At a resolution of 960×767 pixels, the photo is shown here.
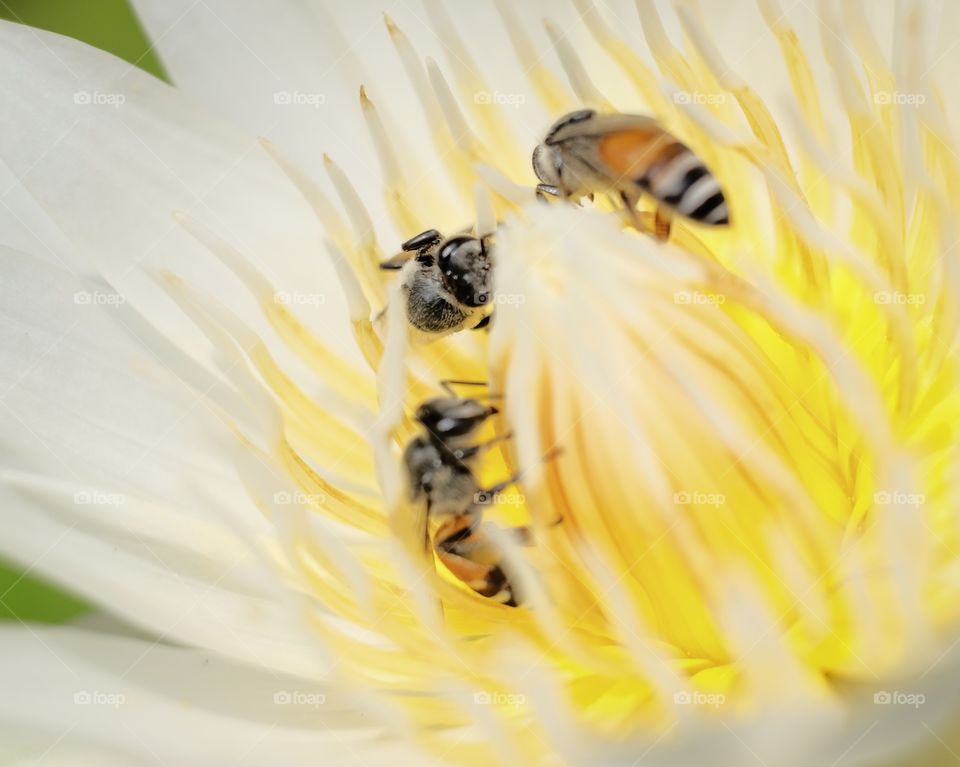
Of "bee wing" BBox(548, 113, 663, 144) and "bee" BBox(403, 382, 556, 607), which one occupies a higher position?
"bee wing" BBox(548, 113, 663, 144)

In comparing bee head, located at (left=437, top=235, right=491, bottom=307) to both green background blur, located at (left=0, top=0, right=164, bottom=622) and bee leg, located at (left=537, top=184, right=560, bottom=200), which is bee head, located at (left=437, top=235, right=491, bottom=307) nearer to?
bee leg, located at (left=537, top=184, right=560, bottom=200)

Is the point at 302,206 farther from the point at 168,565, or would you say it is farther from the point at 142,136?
the point at 168,565

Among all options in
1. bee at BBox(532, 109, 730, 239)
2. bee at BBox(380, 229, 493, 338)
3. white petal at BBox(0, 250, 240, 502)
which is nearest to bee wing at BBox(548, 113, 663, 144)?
bee at BBox(532, 109, 730, 239)

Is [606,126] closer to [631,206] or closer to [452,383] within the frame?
[631,206]

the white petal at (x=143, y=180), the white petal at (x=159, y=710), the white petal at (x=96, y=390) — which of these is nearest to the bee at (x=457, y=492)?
the white petal at (x=159, y=710)

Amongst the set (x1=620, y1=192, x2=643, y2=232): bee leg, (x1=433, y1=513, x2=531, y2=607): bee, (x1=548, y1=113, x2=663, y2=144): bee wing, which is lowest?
(x1=433, y1=513, x2=531, y2=607): bee

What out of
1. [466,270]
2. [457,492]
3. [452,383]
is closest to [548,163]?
[466,270]

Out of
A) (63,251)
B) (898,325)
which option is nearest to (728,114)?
(898,325)

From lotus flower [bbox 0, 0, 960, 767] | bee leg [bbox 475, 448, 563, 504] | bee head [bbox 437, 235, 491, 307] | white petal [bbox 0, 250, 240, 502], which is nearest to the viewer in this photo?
lotus flower [bbox 0, 0, 960, 767]

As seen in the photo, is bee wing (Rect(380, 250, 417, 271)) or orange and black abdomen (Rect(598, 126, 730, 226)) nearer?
orange and black abdomen (Rect(598, 126, 730, 226))
